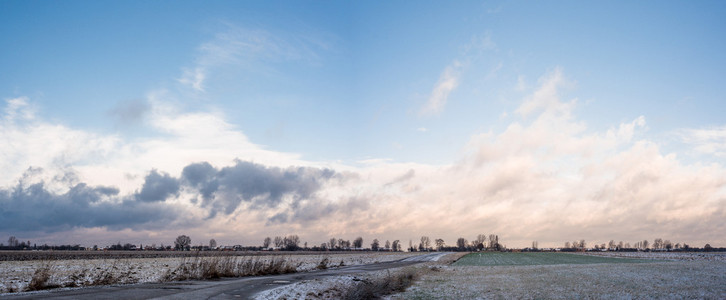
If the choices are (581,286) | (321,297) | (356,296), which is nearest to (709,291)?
(581,286)

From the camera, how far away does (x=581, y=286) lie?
98.0 feet

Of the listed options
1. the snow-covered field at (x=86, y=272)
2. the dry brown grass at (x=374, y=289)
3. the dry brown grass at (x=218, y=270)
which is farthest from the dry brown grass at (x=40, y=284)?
the dry brown grass at (x=374, y=289)

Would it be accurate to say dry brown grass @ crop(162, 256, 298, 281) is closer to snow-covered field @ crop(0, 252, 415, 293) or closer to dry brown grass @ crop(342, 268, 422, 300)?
snow-covered field @ crop(0, 252, 415, 293)

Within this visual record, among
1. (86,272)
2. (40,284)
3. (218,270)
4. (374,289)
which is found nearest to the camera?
(40,284)

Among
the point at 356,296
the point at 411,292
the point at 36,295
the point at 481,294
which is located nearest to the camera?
the point at 36,295

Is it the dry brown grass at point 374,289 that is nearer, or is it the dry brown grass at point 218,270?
the dry brown grass at point 374,289

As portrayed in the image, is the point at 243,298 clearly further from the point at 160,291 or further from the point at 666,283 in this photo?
the point at 666,283

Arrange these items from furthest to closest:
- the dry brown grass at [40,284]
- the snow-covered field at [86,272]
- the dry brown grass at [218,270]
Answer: the dry brown grass at [218,270] < the snow-covered field at [86,272] < the dry brown grass at [40,284]

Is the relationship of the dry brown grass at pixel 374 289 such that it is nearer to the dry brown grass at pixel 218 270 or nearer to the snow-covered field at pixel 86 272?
the dry brown grass at pixel 218 270

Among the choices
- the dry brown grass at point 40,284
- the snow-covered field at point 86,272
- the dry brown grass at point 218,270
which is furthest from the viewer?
the dry brown grass at point 218,270

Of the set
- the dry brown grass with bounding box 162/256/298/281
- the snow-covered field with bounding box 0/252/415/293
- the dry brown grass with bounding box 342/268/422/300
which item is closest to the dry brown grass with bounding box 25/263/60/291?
the snow-covered field with bounding box 0/252/415/293

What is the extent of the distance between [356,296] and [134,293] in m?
11.7

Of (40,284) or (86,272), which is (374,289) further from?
(86,272)

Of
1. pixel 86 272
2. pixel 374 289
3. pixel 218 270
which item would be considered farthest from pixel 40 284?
pixel 86 272
